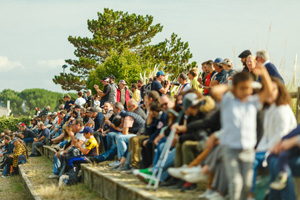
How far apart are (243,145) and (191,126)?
1460 millimetres

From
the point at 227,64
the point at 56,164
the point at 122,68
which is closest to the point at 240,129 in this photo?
the point at 227,64

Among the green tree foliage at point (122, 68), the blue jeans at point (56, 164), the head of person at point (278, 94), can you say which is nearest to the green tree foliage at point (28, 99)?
the green tree foliage at point (122, 68)

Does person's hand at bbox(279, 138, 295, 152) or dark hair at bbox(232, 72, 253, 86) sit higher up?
dark hair at bbox(232, 72, 253, 86)

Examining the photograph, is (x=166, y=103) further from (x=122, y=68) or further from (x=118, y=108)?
(x=122, y=68)

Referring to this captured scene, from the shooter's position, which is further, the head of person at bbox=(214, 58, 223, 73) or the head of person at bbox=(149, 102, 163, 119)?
the head of person at bbox=(214, 58, 223, 73)

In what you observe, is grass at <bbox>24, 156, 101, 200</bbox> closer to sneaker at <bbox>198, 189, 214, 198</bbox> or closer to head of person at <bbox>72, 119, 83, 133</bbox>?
head of person at <bbox>72, 119, 83, 133</bbox>

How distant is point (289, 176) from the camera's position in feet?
17.0

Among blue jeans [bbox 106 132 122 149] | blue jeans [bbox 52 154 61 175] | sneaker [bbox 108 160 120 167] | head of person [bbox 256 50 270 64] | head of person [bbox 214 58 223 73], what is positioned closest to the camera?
head of person [bbox 256 50 270 64]

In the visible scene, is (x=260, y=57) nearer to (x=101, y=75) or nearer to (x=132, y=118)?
(x=132, y=118)

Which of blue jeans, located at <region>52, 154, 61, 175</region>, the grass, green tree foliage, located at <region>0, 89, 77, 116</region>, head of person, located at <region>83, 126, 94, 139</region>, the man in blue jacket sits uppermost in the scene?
green tree foliage, located at <region>0, 89, 77, 116</region>

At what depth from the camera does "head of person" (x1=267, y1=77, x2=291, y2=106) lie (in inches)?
216

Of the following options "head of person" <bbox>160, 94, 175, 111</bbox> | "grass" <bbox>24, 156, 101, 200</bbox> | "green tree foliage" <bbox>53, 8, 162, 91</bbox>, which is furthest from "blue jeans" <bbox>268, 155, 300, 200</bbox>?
"green tree foliage" <bbox>53, 8, 162, 91</bbox>

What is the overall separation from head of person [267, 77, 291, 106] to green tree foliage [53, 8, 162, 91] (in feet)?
127

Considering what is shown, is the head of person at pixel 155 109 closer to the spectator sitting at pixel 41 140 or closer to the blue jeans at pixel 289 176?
the blue jeans at pixel 289 176
